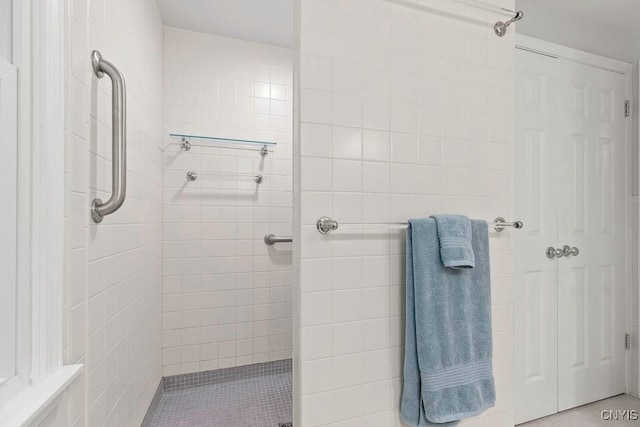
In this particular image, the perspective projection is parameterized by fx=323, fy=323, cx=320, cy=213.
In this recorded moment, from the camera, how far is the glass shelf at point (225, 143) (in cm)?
213

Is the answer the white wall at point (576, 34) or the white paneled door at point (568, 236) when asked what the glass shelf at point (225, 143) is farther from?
the white wall at point (576, 34)

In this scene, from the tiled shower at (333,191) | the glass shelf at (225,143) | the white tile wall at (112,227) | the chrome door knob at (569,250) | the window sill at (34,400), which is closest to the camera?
the window sill at (34,400)

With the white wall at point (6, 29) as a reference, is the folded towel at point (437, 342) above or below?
below

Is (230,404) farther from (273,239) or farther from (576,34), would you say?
(576,34)

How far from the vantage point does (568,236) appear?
191cm

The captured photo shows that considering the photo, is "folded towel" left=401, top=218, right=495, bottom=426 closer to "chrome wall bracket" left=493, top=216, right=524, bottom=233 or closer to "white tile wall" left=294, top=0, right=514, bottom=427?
"white tile wall" left=294, top=0, right=514, bottom=427

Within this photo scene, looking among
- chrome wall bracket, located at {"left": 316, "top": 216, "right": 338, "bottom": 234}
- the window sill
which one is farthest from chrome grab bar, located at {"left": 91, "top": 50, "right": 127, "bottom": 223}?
chrome wall bracket, located at {"left": 316, "top": 216, "right": 338, "bottom": 234}

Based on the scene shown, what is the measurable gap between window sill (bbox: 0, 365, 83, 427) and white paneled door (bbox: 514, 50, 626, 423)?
6.45 ft

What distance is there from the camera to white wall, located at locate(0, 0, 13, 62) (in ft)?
2.32

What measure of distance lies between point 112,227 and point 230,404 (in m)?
1.36

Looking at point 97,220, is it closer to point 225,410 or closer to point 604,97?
point 225,410

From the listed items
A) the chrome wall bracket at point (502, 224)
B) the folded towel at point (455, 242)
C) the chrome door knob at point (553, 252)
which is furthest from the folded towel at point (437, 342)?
the chrome door knob at point (553, 252)

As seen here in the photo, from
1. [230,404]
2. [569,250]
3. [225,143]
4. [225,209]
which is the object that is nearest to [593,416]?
[569,250]

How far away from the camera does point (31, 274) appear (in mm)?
743
